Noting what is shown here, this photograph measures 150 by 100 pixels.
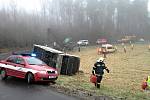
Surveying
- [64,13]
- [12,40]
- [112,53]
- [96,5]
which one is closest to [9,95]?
[112,53]

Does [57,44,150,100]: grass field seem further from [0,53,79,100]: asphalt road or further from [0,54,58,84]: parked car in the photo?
[0,53,79,100]: asphalt road

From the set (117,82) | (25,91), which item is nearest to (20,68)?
(25,91)

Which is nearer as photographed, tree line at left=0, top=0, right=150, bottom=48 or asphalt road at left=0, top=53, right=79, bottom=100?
asphalt road at left=0, top=53, right=79, bottom=100

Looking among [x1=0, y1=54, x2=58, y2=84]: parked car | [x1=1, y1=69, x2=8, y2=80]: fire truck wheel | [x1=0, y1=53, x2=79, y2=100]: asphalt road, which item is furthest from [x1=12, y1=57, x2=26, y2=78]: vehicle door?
[x1=1, y1=69, x2=8, y2=80]: fire truck wheel

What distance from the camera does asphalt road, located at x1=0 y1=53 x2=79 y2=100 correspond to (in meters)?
15.1

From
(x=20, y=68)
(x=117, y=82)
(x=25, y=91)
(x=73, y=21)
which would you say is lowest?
(x=25, y=91)

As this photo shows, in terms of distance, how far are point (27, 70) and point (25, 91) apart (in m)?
3.22

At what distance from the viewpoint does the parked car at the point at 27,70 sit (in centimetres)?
1931

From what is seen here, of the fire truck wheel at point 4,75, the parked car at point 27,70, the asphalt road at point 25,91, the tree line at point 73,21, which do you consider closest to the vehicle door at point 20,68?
the parked car at point 27,70

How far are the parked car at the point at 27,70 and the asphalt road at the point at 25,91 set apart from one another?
44 cm

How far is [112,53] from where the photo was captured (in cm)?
6062

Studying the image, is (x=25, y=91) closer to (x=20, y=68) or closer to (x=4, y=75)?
(x=20, y=68)

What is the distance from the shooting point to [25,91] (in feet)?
54.6

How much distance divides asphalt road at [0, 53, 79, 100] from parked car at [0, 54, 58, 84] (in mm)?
437
